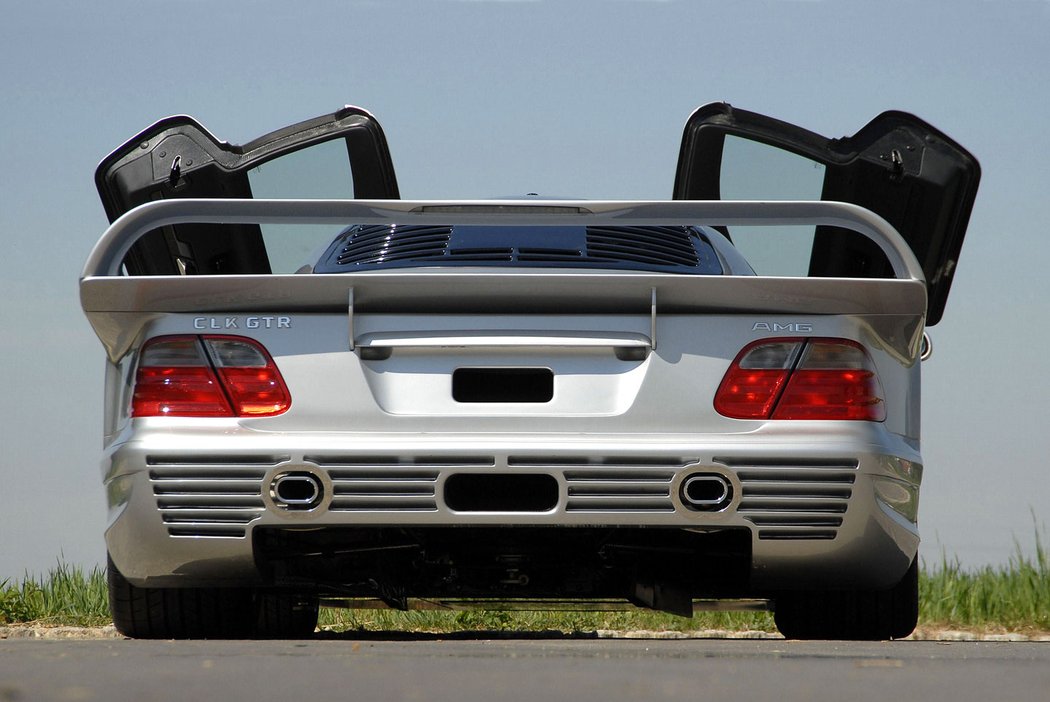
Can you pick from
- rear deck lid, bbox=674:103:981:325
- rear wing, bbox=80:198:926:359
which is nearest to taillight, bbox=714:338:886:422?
rear wing, bbox=80:198:926:359

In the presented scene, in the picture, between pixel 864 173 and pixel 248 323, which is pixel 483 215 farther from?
pixel 864 173

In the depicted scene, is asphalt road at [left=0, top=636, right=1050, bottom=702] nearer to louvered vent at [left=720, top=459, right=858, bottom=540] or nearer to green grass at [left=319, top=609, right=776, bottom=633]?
louvered vent at [left=720, top=459, right=858, bottom=540]

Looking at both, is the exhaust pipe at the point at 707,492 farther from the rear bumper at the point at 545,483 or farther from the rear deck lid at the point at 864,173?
the rear deck lid at the point at 864,173

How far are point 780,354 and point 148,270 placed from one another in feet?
10.4

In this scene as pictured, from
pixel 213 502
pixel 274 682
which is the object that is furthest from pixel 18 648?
pixel 274 682

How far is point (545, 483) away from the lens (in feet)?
13.1

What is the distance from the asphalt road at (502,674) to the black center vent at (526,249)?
154 centimetres

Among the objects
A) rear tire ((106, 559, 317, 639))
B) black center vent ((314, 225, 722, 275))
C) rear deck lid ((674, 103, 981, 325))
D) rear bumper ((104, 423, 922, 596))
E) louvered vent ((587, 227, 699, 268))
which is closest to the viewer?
rear bumper ((104, 423, 922, 596))

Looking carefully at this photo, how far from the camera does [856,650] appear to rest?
3.74 meters

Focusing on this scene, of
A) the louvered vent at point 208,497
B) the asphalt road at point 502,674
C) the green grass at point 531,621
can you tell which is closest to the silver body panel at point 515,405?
the louvered vent at point 208,497

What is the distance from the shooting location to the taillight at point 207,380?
13.4 ft

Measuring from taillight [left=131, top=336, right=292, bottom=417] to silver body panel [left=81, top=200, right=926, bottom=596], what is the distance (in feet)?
0.13

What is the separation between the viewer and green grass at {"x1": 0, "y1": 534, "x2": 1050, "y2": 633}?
24.2 ft

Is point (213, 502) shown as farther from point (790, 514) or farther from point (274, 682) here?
point (790, 514)
